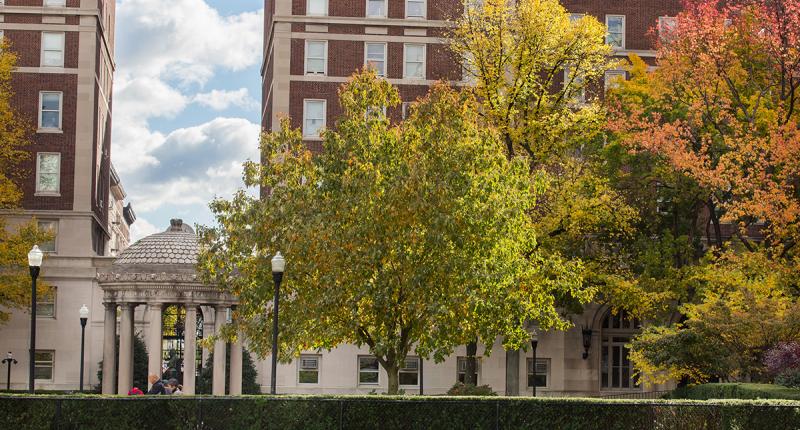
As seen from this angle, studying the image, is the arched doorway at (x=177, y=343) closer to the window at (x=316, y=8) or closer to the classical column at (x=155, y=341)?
the classical column at (x=155, y=341)

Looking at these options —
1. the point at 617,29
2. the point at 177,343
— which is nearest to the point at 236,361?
the point at 177,343

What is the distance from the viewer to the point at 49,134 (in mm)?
64875

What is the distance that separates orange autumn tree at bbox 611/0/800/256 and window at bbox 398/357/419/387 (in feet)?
54.6

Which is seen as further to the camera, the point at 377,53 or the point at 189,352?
the point at 377,53

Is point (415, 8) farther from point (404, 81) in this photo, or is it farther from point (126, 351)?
point (126, 351)

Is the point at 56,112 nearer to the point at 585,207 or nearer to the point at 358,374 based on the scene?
the point at 358,374

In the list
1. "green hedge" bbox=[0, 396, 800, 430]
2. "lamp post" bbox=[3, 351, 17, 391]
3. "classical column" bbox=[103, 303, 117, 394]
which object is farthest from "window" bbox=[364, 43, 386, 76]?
"green hedge" bbox=[0, 396, 800, 430]

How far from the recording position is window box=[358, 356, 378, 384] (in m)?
61.7

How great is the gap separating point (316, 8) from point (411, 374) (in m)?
19.4

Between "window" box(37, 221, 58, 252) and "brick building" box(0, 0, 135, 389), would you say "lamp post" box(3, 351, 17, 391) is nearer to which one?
"brick building" box(0, 0, 135, 389)

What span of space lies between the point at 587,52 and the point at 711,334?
45.9 feet

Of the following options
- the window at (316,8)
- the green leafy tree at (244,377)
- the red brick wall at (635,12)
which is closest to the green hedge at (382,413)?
the green leafy tree at (244,377)

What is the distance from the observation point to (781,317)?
38.7 metres

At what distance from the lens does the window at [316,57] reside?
6394cm
